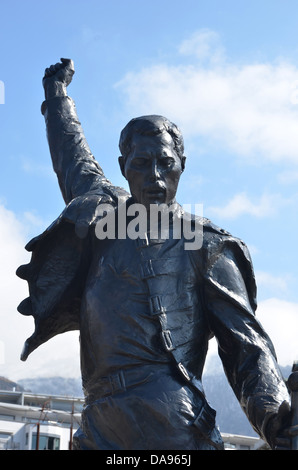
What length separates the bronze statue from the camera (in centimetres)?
454

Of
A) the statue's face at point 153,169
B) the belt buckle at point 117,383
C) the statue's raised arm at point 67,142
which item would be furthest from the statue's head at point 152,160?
the belt buckle at point 117,383

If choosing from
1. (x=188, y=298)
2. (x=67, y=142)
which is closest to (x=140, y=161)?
(x=188, y=298)

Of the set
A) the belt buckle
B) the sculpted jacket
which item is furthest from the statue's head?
the belt buckle

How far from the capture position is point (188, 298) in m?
4.92

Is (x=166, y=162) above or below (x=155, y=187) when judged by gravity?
above

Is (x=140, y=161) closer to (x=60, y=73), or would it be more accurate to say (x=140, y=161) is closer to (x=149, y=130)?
(x=149, y=130)

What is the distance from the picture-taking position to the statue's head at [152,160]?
5121 mm

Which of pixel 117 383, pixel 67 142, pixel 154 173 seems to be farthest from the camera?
pixel 67 142

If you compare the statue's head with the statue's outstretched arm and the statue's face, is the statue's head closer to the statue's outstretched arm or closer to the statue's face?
the statue's face

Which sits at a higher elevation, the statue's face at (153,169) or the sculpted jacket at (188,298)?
the statue's face at (153,169)

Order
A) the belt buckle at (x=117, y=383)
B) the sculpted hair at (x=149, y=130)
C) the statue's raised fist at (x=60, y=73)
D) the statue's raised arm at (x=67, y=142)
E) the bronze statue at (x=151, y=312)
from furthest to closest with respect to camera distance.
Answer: the statue's raised fist at (x=60, y=73)
the statue's raised arm at (x=67, y=142)
the sculpted hair at (x=149, y=130)
the belt buckle at (x=117, y=383)
the bronze statue at (x=151, y=312)

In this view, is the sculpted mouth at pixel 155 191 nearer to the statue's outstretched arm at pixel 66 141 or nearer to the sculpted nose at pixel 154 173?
the sculpted nose at pixel 154 173

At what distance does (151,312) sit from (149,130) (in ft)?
3.73

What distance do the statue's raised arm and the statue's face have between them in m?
0.65
